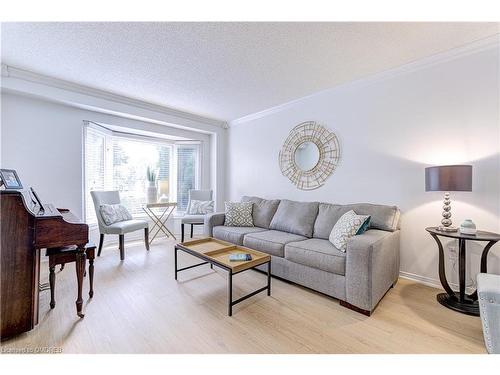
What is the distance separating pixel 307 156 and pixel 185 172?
2.83m

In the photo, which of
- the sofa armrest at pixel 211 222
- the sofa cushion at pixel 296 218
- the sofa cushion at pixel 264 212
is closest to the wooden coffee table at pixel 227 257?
the sofa armrest at pixel 211 222

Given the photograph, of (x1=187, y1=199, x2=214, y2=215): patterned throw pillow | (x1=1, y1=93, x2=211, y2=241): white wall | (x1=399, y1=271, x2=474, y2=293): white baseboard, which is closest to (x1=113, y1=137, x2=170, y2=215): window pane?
(x1=1, y1=93, x2=211, y2=241): white wall

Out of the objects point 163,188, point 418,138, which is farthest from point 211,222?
point 418,138

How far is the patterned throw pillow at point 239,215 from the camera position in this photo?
350 centimetres

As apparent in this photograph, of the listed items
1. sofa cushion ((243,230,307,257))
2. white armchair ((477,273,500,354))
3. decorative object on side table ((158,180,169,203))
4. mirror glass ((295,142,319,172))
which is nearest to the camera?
white armchair ((477,273,500,354))

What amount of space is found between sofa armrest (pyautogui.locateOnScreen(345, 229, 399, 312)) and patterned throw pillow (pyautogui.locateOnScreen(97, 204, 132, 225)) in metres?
3.22

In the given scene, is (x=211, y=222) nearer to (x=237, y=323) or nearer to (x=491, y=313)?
(x=237, y=323)

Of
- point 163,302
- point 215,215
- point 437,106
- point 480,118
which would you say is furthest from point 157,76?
point 480,118

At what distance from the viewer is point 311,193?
138 inches

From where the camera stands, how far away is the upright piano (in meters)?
1.57

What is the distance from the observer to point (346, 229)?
2273mm

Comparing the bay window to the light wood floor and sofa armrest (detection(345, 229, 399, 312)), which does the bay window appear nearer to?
the light wood floor

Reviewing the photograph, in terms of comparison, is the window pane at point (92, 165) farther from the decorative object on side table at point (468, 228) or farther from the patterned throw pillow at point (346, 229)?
the decorative object on side table at point (468, 228)
